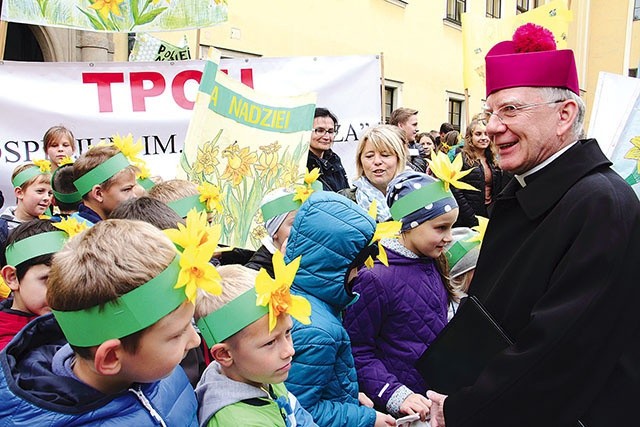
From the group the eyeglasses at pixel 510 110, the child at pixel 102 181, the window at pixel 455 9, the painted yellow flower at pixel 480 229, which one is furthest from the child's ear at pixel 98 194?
the window at pixel 455 9

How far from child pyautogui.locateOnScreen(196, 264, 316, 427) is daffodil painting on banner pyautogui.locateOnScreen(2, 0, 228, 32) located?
3395 millimetres

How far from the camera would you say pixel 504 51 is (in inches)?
87.8

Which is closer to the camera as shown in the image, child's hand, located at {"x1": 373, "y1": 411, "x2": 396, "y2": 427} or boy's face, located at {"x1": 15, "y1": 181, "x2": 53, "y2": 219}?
child's hand, located at {"x1": 373, "y1": 411, "x2": 396, "y2": 427}

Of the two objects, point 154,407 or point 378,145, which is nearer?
point 154,407

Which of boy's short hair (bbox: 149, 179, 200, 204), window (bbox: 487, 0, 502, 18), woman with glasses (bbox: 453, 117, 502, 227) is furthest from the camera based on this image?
window (bbox: 487, 0, 502, 18)

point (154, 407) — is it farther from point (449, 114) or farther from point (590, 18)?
Result: point (590, 18)

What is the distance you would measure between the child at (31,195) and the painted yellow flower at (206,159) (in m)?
1.13

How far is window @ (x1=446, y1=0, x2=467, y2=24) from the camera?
56.3 feet

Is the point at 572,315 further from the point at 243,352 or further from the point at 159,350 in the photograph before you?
the point at 159,350

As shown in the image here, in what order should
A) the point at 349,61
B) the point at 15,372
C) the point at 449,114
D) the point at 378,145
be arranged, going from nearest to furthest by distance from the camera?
the point at 15,372 < the point at 378,145 < the point at 349,61 < the point at 449,114

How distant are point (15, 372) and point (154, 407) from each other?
1.10 feet

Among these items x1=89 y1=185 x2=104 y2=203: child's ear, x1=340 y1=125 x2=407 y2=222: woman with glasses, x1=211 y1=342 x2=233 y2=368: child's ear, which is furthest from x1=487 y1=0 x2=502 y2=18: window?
x1=211 y1=342 x2=233 y2=368: child's ear

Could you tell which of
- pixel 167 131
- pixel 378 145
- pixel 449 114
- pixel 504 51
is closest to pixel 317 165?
pixel 378 145

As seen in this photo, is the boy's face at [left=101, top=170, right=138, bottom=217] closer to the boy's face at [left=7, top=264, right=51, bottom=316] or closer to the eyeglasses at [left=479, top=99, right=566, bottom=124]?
the boy's face at [left=7, top=264, right=51, bottom=316]
